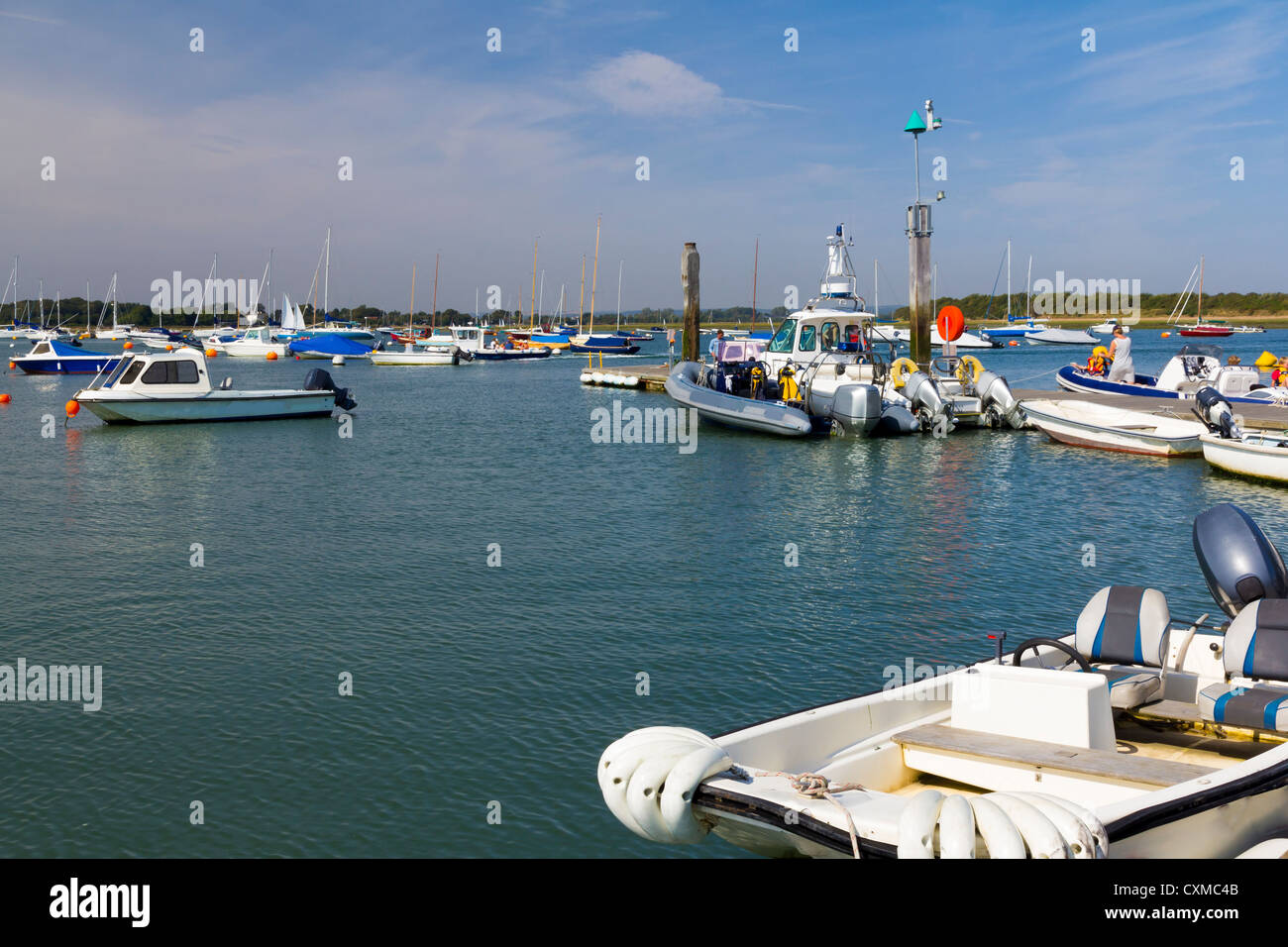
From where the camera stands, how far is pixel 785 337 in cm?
2939

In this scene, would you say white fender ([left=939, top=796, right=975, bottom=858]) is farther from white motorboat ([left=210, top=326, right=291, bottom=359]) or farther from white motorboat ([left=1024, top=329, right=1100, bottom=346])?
white motorboat ([left=1024, top=329, right=1100, bottom=346])

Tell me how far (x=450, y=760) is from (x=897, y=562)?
776cm

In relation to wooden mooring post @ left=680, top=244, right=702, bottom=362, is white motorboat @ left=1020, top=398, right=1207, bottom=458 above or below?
below

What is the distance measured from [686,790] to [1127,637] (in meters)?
3.77

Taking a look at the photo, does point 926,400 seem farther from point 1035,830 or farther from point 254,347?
point 254,347

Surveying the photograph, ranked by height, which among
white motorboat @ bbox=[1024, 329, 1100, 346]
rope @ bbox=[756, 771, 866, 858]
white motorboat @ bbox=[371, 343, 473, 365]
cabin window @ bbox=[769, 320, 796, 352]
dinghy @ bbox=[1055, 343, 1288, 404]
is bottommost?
rope @ bbox=[756, 771, 866, 858]

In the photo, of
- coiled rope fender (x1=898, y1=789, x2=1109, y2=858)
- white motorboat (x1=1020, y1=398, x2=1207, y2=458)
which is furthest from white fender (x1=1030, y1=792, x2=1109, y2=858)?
white motorboat (x1=1020, y1=398, x2=1207, y2=458)

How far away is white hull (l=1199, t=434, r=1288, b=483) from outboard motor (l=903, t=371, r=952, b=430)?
7.82 m

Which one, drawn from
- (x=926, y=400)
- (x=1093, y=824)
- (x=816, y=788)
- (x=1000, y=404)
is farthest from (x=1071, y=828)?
(x=1000, y=404)

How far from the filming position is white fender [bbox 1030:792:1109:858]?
427cm

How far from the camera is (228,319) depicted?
14825 centimetres
